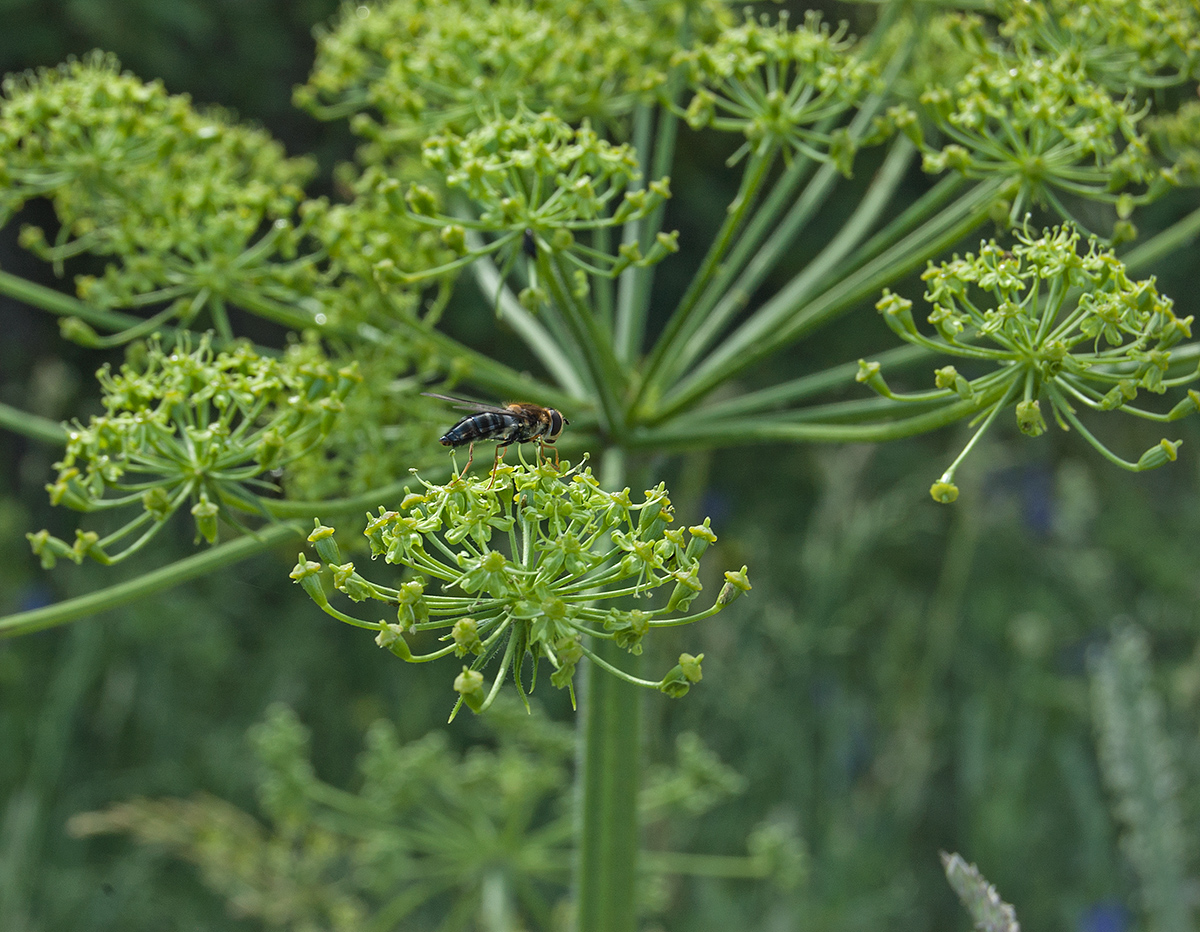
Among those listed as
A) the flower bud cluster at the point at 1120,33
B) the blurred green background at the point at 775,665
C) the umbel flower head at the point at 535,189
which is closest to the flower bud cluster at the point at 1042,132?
the flower bud cluster at the point at 1120,33

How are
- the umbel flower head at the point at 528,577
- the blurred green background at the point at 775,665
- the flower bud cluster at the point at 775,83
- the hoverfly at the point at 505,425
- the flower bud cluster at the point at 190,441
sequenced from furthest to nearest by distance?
the blurred green background at the point at 775,665 → the hoverfly at the point at 505,425 → the flower bud cluster at the point at 775,83 → the flower bud cluster at the point at 190,441 → the umbel flower head at the point at 528,577

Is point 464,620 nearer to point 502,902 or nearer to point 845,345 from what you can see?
point 502,902

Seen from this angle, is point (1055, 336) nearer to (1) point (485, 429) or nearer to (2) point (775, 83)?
(2) point (775, 83)

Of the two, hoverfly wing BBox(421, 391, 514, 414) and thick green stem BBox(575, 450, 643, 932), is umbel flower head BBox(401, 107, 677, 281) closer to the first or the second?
hoverfly wing BBox(421, 391, 514, 414)

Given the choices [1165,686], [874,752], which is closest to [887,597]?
[874,752]

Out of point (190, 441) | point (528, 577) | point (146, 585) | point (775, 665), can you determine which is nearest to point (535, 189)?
point (190, 441)

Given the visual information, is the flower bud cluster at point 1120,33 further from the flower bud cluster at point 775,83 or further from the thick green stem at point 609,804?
the thick green stem at point 609,804
